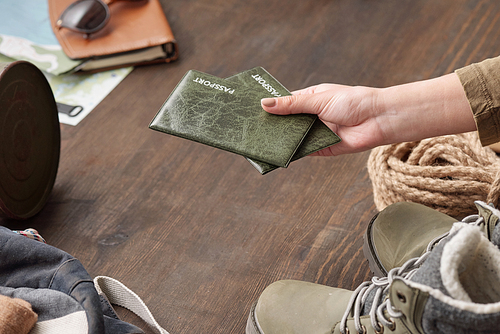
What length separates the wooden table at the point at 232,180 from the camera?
2.55 feet

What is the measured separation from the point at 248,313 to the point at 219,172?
1.04 feet

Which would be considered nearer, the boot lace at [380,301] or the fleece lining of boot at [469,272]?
the fleece lining of boot at [469,272]

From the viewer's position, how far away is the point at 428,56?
1171 mm

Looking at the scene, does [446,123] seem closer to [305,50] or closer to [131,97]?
[305,50]

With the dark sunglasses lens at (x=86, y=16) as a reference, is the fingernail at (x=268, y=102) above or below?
below

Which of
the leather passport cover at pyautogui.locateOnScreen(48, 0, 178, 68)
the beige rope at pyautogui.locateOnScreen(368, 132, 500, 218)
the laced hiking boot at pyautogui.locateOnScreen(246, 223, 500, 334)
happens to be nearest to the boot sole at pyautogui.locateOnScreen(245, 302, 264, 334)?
the laced hiking boot at pyautogui.locateOnScreen(246, 223, 500, 334)

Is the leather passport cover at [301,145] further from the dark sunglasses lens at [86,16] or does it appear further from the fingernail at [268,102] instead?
the dark sunglasses lens at [86,16]

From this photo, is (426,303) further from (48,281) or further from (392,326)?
(48,281)

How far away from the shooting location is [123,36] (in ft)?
3.84

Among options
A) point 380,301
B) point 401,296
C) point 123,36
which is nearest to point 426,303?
point 401,296

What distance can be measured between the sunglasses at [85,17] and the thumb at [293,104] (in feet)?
2.19

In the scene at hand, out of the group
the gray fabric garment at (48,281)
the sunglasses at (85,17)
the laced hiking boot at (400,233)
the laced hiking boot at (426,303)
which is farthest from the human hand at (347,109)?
the sunglasses at (85,17)

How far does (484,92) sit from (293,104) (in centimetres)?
27

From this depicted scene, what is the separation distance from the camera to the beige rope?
78 cm
